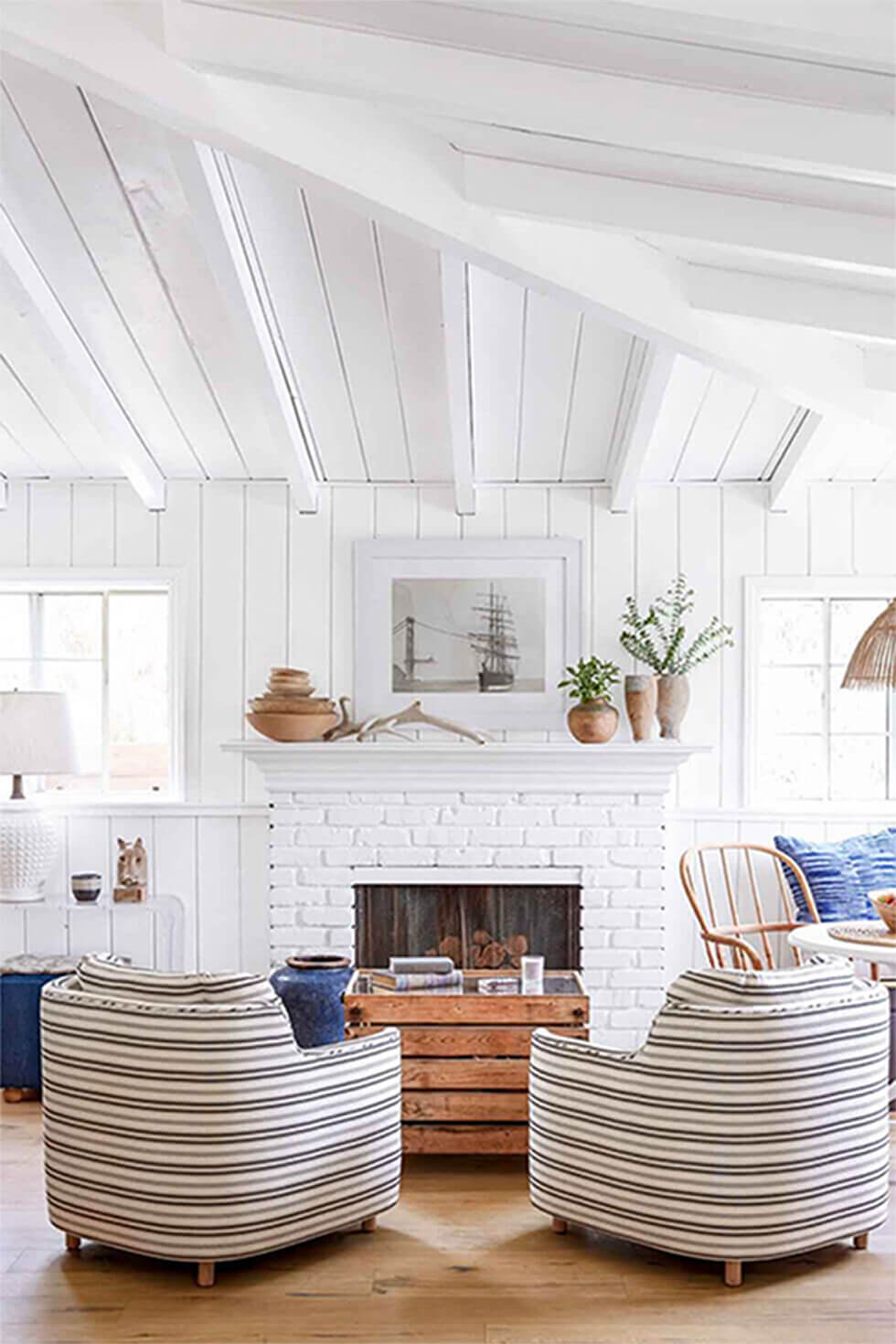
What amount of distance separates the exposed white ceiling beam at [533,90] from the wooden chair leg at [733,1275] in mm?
2572

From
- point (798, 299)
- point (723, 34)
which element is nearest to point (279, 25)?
point (723, 34)

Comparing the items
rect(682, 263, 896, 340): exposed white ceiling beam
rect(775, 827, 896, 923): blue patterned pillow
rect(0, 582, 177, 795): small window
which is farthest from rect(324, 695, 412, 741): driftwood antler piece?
rect(682, 263, 896, 340): exposed white ceiling beam

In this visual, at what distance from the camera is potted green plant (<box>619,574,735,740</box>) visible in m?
5.61

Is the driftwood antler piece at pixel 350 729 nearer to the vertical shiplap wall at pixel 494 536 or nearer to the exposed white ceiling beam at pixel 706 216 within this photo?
the vertical shiplap wall at pixel 494 536

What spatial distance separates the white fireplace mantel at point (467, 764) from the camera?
546cm

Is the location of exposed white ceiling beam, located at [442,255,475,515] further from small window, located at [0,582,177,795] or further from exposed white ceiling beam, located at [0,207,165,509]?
small window, located at [0,582,177,795]

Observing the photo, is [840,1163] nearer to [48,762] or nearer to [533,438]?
[533,438]

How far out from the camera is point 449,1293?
331cm

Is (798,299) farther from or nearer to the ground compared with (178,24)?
nearer to the ground

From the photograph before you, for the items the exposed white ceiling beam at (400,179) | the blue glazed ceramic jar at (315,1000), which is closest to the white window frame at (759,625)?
the exposed white ceiling beam at (400,179)

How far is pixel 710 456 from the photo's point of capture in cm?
554

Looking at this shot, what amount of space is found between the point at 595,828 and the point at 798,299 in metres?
2.63

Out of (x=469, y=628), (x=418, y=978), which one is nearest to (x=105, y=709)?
(x=469, y=628)

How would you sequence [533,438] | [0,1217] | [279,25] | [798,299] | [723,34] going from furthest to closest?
[533,438]
[0,1217]
[798,299]
[279,25]
[723,34]
